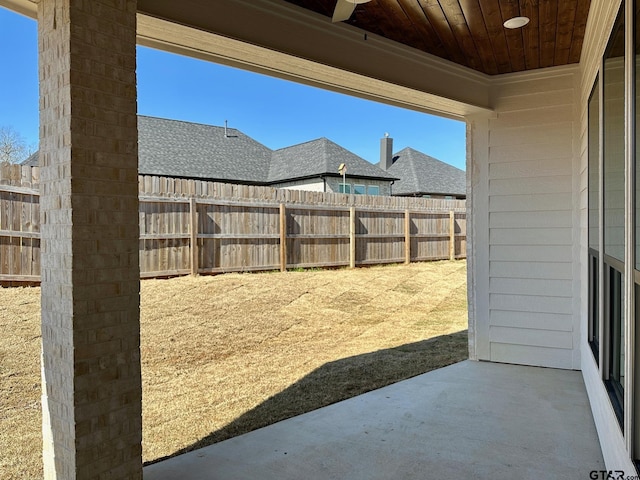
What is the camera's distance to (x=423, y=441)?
8.92ft

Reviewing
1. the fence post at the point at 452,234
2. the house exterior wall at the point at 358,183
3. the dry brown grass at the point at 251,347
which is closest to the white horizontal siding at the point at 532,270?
the dry brown grass at the point at 251,347

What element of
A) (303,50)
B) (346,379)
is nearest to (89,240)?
(303,50)

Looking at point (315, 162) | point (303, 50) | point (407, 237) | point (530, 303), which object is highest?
point (315, 162)

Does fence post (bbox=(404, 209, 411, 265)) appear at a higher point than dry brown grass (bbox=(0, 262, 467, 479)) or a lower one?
higher

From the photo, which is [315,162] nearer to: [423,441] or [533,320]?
[533,320]

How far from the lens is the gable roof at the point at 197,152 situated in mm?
11961

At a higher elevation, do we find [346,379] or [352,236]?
[352,236]

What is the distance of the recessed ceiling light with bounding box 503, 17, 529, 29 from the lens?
307cm

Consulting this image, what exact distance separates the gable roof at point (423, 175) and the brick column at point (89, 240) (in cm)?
1650

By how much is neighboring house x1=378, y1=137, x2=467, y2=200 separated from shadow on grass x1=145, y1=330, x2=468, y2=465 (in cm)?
1266

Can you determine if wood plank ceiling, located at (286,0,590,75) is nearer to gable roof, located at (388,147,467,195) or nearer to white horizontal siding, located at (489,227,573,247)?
white horizontal siding, located at (489,227,573,247)

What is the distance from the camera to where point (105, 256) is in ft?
6.29

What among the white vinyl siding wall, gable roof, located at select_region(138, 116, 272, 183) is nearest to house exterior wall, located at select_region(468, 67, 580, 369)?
the white vinyl siding wall

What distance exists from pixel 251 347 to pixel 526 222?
3324mm
